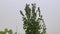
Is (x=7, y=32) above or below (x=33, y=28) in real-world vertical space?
above

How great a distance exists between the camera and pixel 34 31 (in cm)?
1055

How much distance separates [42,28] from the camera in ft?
37.2

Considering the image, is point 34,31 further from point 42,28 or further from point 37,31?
point 42,28

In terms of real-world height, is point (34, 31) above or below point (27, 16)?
below

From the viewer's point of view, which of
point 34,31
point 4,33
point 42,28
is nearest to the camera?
point 34,31

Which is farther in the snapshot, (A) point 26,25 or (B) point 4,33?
(B) point 4,33

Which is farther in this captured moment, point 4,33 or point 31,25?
point 4,33

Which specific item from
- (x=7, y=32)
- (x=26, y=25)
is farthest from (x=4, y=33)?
(x=26, y=25)

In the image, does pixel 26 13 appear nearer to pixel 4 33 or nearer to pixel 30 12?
pixel 30 12

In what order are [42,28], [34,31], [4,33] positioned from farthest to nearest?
1. [4,33]
2. [42,28]
3. [34,31]

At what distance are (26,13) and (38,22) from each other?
3.54 feet

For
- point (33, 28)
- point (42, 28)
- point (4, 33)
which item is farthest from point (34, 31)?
point (4, 33)

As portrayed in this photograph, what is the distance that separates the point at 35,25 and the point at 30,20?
496 mm

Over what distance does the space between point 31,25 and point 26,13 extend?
99cm
